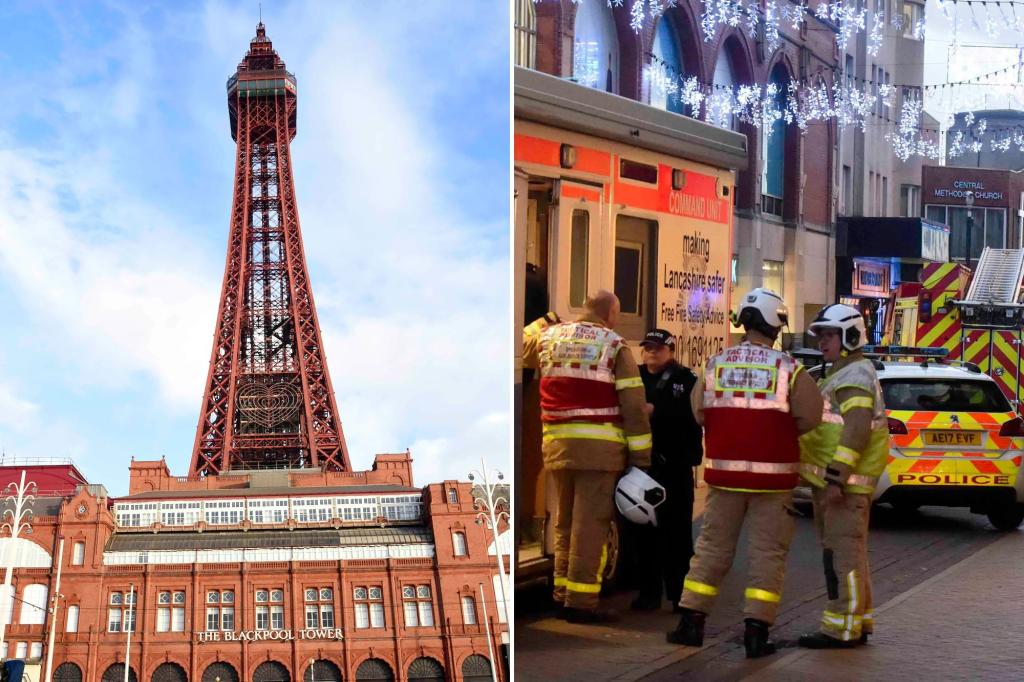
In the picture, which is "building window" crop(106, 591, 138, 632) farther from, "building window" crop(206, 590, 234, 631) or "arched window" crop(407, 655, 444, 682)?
"arched window" crop(407, 655, 444, 682)

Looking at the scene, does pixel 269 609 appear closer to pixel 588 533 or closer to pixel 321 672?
pixel 321 672

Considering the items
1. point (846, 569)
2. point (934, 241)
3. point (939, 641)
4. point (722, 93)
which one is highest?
point (722, 93)

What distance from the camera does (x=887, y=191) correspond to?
36.6 m

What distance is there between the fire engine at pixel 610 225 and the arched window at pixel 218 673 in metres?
41.6

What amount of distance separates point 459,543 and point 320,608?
600 centimetres

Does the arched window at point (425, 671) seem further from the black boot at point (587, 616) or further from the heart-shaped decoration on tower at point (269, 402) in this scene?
the black boot at point (587, 616)

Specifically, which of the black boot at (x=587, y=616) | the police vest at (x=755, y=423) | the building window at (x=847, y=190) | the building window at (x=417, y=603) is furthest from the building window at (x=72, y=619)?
the police vest at (x=755, y=423)

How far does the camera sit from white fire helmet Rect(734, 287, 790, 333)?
18.5 ft

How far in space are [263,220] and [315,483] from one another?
17.9 meters

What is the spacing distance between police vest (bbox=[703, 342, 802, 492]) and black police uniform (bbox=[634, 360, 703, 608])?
3.02 feet

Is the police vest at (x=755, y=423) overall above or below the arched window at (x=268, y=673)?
above

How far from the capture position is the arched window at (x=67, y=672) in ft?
146

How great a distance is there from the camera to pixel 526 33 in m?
16.2

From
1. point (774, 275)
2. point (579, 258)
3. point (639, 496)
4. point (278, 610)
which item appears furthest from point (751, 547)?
point (278, 610)
